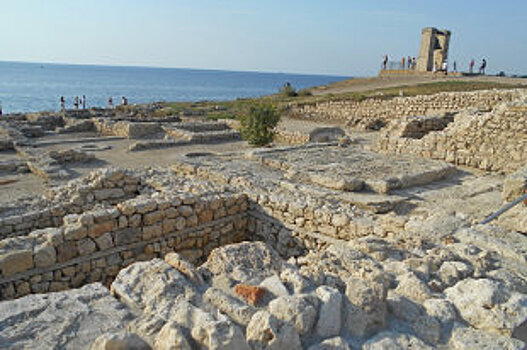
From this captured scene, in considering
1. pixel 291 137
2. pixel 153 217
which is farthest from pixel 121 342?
pixel 291 137

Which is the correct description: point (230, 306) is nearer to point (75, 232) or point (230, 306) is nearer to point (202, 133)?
point (75, 232)

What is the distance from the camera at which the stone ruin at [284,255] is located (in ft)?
8.44

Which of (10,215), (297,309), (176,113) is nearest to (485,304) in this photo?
(297,309)

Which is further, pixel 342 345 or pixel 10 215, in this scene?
pixel 10 215

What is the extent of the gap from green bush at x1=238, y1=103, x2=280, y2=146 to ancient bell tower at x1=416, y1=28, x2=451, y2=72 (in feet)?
90.9

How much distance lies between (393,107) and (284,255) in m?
18.0

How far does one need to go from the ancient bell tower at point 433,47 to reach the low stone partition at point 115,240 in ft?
119

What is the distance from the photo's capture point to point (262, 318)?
2.41 metres

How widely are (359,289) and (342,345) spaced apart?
1.64ft

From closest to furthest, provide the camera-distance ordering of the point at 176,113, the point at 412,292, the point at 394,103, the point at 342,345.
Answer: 1. the point at 342,345
2. the point at 412,292
3. the point at 394,103
4. the point at 176,113

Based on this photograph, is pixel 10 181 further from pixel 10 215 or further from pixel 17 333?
pixel 17 333

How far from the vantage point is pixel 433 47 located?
37.1 meters

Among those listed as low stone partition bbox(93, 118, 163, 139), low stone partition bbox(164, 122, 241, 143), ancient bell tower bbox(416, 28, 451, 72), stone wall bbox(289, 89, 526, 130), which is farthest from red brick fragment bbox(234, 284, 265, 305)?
ancient bell tower bbox(416, 28, 451, 72)

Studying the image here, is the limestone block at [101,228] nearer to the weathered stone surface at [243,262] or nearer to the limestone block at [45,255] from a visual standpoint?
the limestone block at [45,255]
